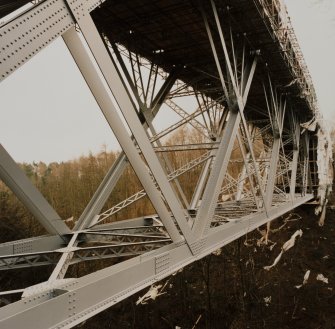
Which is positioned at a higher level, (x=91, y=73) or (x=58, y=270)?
(x=91, y=73)

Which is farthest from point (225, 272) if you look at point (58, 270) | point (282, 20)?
point (58, 270)

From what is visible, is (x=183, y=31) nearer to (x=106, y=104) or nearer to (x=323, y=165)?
(x=106, y=104)

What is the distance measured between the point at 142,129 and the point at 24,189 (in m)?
2.29

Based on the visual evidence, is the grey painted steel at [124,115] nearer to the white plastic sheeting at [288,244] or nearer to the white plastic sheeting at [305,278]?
the white plastic sheeting at [305,278]

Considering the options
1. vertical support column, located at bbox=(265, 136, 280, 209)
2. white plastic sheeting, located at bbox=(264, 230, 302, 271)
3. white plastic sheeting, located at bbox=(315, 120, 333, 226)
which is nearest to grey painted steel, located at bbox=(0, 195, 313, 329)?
vertical support column, located at bbox=(265, 136, 280, 209)

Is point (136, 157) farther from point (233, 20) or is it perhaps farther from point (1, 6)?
point (233, 20)

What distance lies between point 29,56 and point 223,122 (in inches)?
383

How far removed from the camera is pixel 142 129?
13.8 feet

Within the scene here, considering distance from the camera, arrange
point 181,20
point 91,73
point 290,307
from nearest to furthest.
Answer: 1. point 91,73
2. point 181,20
3. point 290,307

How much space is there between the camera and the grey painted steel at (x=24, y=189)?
17.1 feet

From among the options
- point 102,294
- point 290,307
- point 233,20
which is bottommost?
point 290,307

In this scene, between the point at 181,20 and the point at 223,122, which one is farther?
the point at 223,122

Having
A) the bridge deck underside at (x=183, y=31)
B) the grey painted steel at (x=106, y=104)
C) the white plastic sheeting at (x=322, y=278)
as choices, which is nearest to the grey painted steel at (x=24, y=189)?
the grey painted steel at (x=106, y=104)

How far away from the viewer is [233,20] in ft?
25.5
